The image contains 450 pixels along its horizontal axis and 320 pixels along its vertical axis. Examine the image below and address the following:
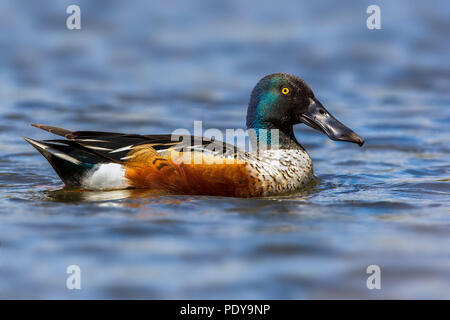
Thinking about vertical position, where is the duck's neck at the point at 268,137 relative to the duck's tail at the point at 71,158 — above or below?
above

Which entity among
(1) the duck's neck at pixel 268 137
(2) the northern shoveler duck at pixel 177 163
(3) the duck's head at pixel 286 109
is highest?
(3) the duck's head at pixel 286 109

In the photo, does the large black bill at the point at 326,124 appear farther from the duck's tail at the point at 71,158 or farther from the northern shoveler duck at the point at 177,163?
the duck's tail at the point at 71,158

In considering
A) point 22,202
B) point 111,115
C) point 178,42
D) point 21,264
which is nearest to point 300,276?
point 21,264

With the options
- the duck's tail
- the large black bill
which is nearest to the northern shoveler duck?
the duck's tail

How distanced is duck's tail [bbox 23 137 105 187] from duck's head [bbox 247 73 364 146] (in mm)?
1638

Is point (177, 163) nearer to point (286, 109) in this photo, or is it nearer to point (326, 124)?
point (286, 109)

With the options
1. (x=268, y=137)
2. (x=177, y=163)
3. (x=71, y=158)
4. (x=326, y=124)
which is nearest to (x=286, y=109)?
(x=268, y=137)

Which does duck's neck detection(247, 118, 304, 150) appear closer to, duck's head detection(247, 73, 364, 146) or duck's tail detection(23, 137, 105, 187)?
duck's head detection(247, 73, 364, 146)

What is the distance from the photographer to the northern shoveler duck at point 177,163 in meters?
6.61

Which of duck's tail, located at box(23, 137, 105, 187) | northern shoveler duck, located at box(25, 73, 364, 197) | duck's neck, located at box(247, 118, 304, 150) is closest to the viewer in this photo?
northern shoveler duck, located at box(25, 73, 364, 197)

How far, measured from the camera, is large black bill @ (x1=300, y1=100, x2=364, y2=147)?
24.4 ft

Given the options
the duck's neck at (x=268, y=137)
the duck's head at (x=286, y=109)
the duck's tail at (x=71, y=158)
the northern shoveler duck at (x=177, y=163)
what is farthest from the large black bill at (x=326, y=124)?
the duck's tail at (x=71, y=158)

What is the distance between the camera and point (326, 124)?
24.5ft

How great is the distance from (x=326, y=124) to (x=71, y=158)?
2.48 metres
